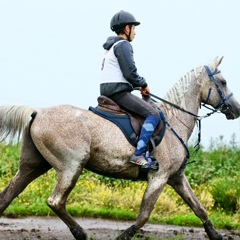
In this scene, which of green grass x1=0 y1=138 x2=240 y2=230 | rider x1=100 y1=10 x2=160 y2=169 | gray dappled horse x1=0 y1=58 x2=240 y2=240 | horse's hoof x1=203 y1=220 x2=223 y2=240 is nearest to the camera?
gray dappled horse x1=0 y1=58 x2=240 y2=240

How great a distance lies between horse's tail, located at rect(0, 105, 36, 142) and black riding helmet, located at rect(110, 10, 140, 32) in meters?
1.67

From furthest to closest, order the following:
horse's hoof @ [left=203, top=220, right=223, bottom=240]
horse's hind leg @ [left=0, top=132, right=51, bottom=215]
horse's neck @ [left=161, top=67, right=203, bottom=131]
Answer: horse's hoof @ [left=203, top=220, right=223, bottom=240]
horse's neck @ [left=161, top=67, right=203, bottom=131]
horse's hind leg @ [left=0, top=132, right=51, bottom=215]

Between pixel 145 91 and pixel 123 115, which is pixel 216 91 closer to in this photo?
pixel 145 91

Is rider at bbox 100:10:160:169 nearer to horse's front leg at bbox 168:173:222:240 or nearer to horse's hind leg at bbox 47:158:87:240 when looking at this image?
horse's hind leg at bbox 47:158:87:240

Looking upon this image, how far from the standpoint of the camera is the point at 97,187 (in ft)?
49.0

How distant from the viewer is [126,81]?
9.83 m

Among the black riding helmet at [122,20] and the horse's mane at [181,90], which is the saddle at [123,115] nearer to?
the horse's mane at [181,90]

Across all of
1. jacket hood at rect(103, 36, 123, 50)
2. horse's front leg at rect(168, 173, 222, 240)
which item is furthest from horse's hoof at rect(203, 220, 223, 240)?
jacket hood at rect(103, 36, 123, 50)

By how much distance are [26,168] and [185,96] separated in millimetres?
2569

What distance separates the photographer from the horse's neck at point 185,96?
10.5 metres

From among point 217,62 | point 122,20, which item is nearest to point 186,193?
point 217,62

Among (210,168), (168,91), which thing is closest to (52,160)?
(168,91)

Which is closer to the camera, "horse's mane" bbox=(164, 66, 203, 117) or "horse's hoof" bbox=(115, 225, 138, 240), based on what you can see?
A: "horse's hoof" bbox=(115, 225, 138, 240)

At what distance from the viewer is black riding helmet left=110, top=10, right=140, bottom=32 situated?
9.93 meters
